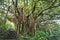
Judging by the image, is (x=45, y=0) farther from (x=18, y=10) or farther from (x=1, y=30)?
(x=1, y=30)

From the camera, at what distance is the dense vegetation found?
270 inches

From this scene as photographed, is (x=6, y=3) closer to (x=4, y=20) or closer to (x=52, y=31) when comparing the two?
(x=4, y=20)

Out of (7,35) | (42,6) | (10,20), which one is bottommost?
(7,35)

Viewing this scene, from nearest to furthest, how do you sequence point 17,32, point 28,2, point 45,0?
1. point 45,0
2. point 28,2
3. point 17,32

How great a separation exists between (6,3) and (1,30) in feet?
3.78

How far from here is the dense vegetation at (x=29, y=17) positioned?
22.5 ft

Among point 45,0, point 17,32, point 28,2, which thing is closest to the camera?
point 45,0

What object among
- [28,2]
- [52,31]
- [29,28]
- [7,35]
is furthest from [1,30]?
[52,31]

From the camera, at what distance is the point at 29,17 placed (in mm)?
7129

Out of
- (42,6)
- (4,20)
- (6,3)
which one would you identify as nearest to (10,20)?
(4,20)

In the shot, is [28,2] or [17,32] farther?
[17,32]

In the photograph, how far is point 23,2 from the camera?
7.01 metres

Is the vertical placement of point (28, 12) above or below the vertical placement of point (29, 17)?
above

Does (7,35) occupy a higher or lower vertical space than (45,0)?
Result: lower
